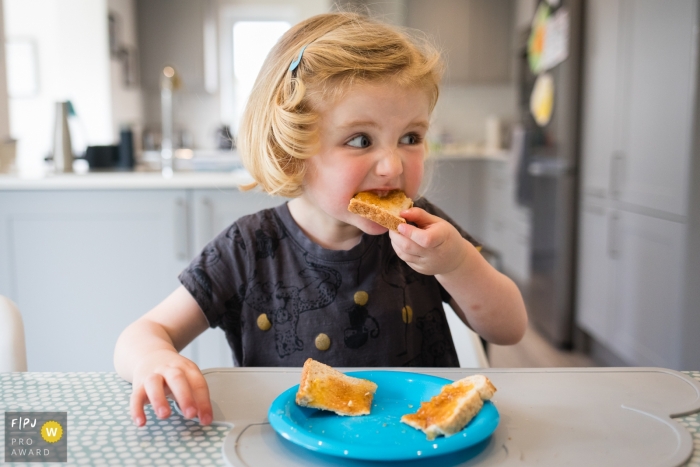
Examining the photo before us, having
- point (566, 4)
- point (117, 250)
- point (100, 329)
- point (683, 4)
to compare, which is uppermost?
point (566, 4)

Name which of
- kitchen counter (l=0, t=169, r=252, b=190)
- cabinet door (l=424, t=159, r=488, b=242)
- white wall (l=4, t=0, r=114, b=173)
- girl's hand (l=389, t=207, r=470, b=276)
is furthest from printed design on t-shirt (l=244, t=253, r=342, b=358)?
white wall (l=4, t=0, r=114, b=173)

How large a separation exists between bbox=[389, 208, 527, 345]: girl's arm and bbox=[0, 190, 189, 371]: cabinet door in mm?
1549

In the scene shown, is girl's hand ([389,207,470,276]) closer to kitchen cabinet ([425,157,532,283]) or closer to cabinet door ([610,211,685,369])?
cabinet door ([610,211,685,369])

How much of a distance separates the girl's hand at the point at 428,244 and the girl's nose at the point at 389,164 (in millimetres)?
64

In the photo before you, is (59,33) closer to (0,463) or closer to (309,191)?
(309,191)

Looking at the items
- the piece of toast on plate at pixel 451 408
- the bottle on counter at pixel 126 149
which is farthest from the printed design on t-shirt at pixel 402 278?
the bottle on counter at pixel 126 149

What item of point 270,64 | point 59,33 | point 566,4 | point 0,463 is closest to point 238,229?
point 270,64

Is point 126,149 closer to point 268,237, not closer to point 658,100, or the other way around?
point 268,237

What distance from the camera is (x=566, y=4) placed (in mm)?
2957

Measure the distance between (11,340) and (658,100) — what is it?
2.16 metres

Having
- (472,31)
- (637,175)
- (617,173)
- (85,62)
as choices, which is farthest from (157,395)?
(472,31)

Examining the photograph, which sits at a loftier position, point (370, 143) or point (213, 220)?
point (370, 143)

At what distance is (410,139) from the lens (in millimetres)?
904

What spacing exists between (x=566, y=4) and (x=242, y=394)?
2.82m
